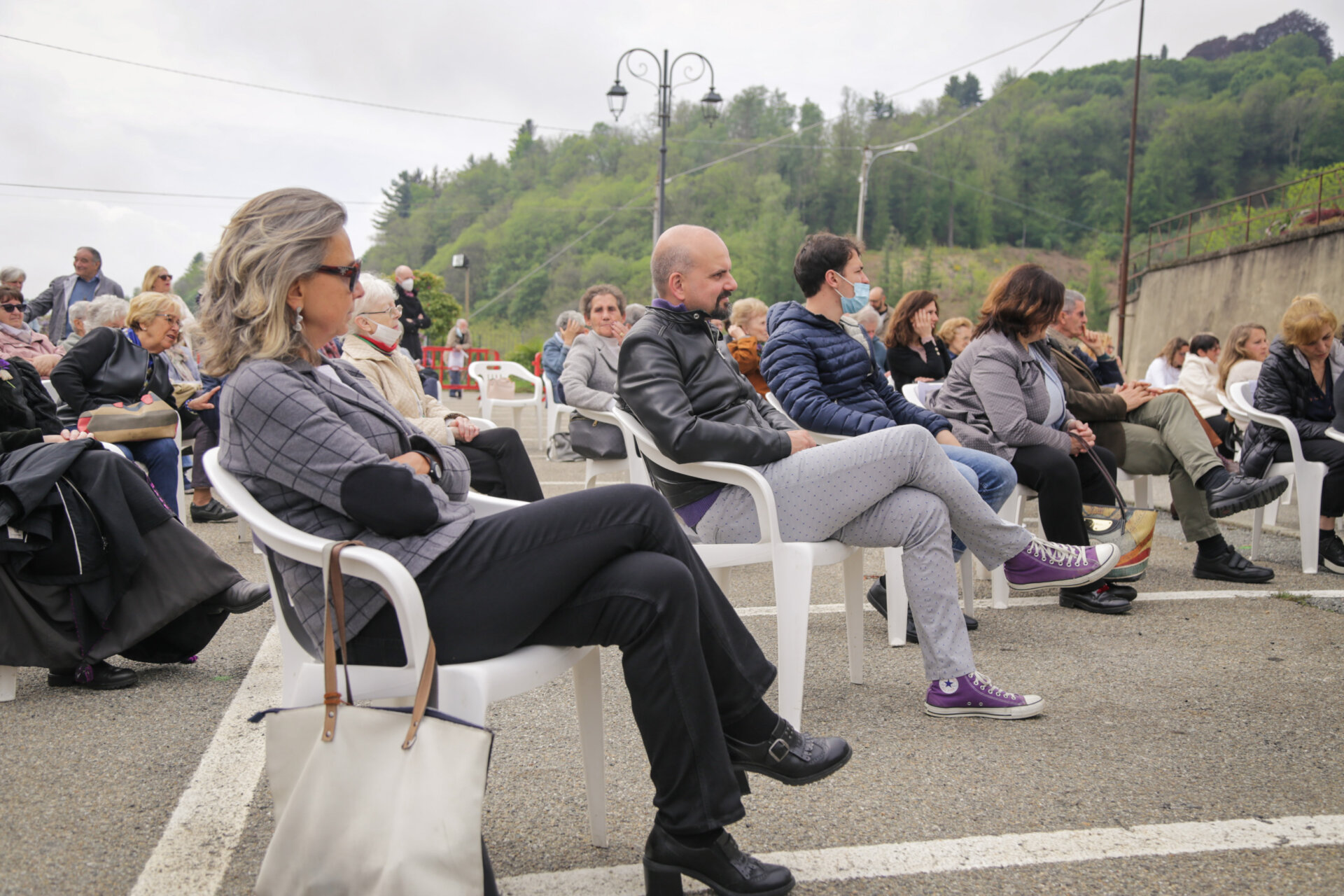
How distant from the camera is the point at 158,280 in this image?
795cm

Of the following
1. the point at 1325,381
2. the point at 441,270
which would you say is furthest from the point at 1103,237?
the point at 1325,381

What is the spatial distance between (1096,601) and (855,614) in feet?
5.39

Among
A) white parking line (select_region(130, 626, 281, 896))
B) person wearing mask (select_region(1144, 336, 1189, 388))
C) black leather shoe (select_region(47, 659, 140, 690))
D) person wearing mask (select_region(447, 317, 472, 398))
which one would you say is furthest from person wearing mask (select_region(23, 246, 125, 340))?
person wearing mask (select_region(447, 317, 472, 398))

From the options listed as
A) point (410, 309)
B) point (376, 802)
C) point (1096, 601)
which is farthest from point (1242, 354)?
point (410, 309)

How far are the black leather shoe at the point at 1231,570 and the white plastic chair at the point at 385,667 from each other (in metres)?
4.23

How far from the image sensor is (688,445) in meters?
3.01

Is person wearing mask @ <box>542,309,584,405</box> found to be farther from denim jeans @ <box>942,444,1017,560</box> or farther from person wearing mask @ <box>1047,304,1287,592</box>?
denim jeans @ <box>942,444,1017,560</box>

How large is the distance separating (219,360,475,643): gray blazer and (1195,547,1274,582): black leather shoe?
449 centimetres

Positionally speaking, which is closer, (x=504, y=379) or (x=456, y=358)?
(x=504, y=379)

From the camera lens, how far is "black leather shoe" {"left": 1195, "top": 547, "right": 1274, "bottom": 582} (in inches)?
200

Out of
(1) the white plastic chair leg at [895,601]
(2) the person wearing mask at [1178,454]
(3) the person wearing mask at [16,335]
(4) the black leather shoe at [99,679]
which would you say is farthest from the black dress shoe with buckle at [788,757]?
(3) the person wearing mask at [16,335]

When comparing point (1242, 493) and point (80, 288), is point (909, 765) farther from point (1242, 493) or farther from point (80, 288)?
point (80, 288)

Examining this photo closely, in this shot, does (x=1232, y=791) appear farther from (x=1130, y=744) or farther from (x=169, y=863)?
(x=169, y=863)

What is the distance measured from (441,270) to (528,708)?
10256 cm
